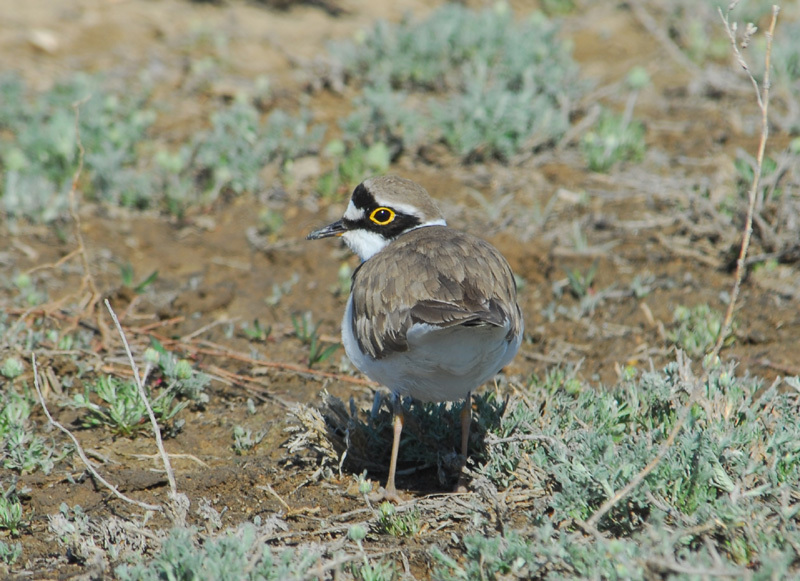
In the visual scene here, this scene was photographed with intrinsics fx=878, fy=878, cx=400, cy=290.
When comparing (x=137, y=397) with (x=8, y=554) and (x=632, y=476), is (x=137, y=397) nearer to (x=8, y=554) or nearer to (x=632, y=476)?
(x=8, y=554)

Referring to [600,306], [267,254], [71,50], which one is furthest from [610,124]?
[71,50]

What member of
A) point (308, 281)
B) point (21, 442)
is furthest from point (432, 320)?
point (308, 281)

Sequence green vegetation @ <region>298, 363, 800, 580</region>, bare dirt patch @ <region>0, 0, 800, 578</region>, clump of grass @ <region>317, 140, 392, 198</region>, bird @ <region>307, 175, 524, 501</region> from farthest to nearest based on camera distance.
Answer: clump of grass @ <region>317, 140, 392, 198</region> → bare dirt patch @ <region>0, 0, 800, 578</region> → bird @ <region>307, 175, 524, 501</region> → green vegetation @ <region>298, 363, 800, 580</region>

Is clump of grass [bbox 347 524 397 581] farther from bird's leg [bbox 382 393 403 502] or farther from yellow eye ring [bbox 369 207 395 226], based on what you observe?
yellow eye ring [bbox 369 207 395 226]

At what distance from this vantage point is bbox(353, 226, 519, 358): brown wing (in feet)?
13.3

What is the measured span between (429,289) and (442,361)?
1.23ft

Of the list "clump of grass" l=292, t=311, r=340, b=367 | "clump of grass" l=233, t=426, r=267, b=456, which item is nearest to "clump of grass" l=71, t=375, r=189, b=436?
"clump of grass" l=233, t=426, r=267, b=456

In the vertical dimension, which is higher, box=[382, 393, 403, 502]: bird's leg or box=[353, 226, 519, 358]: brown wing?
box=[353, 226, 519, 358]: brown wing

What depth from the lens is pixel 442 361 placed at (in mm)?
4152

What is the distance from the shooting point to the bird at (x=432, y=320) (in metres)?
4.08

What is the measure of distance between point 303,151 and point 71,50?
153 inches

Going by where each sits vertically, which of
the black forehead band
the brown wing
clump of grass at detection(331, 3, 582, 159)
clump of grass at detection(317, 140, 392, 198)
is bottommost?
clump of grass at detection(317, 140, 392, 198)

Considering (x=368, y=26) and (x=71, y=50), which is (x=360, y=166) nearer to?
(x=368, y=26)

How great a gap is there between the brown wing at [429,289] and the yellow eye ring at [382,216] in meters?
0.43
